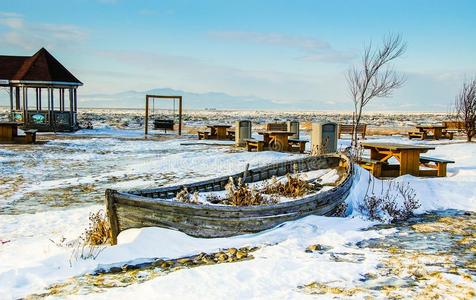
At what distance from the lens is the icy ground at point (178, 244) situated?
514 centimetres

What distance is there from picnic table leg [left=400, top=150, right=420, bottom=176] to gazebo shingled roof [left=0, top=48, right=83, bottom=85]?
23.5 meters

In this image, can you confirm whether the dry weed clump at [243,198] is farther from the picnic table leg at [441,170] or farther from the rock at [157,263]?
the picnic table leg at [441,170]

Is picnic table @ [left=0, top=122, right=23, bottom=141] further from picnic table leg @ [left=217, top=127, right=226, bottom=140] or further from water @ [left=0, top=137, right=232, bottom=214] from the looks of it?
picnic table leg @ [left=217, top=127, right=226, bottom=140]

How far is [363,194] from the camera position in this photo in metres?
10.1

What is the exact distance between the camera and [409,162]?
12.7 m

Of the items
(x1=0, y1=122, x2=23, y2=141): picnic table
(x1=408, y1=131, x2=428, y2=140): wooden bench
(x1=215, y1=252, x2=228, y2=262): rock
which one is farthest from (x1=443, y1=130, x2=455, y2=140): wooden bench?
(x1=215, y1=252, x2=228, y2=262): rock

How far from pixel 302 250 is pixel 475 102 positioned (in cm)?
2236

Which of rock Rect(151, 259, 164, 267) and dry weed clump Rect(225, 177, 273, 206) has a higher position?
dry weed clump Rect(225, 177, 273, 206)

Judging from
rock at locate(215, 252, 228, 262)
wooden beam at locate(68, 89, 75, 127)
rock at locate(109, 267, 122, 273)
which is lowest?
rock at locate(109, 267, 122, 273)

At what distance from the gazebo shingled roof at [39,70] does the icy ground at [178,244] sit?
1659 centimetres

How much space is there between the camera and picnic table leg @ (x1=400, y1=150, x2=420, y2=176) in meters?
12.6

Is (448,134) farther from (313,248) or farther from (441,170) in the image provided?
(313,248)

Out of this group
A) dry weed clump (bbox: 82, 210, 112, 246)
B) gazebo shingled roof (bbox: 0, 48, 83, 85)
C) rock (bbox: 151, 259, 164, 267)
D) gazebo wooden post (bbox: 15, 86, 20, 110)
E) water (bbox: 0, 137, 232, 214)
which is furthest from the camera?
gazebo wooden post (bbox: 15, 86, 20, 110)

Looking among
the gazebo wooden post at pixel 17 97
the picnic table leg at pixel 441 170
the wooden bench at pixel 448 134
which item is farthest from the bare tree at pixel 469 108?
the gazebo wooden post at pixel 17 97
